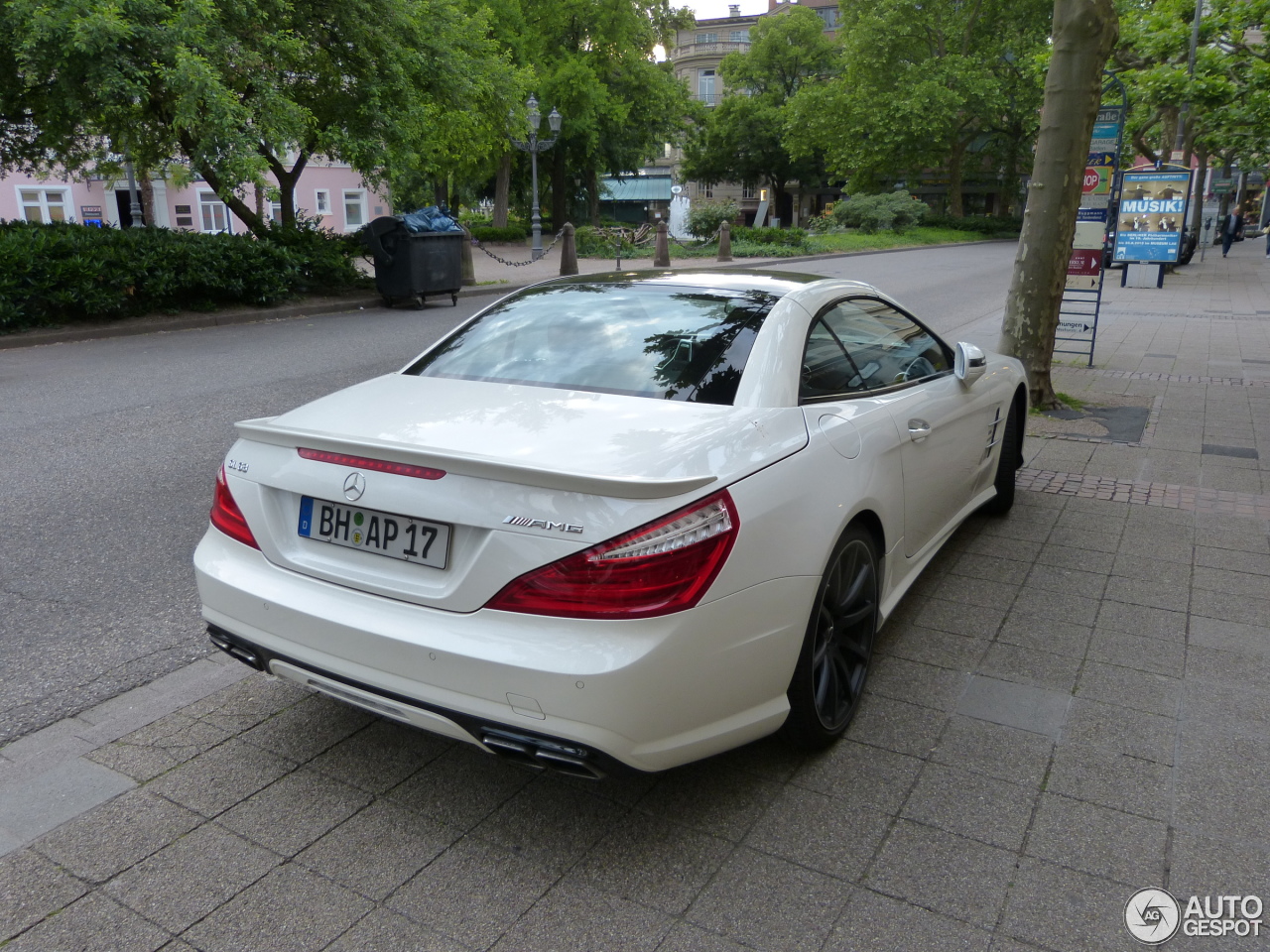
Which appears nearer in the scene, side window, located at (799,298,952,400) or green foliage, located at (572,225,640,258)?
side window, located at (799,298,952,400)

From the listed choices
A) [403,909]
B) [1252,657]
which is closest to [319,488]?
[403,909]

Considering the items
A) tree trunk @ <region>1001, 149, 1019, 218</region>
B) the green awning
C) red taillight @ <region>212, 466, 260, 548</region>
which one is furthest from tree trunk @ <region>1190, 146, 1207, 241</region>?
the green awning

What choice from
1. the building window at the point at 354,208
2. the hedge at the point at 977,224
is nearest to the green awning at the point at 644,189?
the hedge at the point at 977,224

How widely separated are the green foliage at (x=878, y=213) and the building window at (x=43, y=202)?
117ft

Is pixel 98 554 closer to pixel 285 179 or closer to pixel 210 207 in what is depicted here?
pixel 285 179

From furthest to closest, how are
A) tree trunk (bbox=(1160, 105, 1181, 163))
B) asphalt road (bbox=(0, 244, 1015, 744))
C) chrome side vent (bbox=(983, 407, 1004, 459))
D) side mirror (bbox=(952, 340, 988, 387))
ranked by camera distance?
tree trunk (bbox=(1160, 105, 1181, 163)) → chrome side vent (bbox=(983, 407, 1004, 459)) → side mirror (bbox=(952, 340, 988, 387)) → asphalt road (bbox=(0, 244, 1015, 744))

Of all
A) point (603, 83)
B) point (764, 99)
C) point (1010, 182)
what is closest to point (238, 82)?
point (603, 83)

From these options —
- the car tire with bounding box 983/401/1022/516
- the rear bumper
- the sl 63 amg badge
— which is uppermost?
the sl 63 amg badge

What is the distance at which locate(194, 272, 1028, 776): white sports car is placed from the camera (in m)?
2.46

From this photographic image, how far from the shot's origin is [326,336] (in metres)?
13.5

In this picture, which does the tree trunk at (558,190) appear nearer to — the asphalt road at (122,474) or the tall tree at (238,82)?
the tall tree at (238,82)

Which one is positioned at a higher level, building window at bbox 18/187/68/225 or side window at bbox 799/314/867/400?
building window at bbox 18/187/68/225

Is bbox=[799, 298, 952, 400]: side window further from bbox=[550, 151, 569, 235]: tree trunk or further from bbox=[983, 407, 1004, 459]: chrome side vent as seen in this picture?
bbox=[550, 151, 569, 235]: tree trunk

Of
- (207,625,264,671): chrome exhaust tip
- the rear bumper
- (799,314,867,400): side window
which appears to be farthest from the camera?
(799,314,867,400): side window
